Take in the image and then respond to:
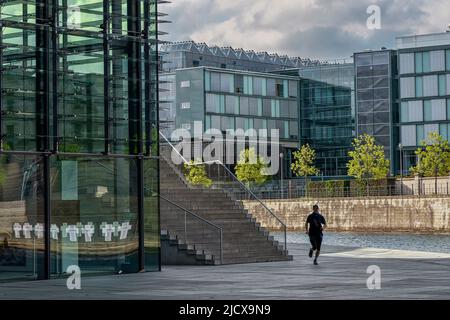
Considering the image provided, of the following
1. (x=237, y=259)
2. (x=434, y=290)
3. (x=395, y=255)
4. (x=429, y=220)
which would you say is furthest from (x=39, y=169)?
(x=429, y=220)

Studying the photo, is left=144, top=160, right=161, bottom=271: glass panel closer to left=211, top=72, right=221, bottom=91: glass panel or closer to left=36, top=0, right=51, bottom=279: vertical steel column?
left=36, top=0, right=51, bottom=279: vertical steel column

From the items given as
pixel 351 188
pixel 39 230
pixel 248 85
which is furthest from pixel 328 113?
pixel 39 230

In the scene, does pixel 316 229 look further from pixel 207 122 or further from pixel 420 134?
pixel 207 122

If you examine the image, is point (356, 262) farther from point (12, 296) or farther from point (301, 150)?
point (301, 150)

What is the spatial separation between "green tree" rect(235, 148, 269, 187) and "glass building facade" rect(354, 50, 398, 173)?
486 inches

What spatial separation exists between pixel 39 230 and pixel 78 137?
2.54 metres

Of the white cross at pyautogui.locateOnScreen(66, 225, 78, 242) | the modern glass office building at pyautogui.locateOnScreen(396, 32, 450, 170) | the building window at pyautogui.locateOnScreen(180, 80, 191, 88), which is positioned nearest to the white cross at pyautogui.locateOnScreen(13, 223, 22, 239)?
the white cross at pyautogui.locateOnScreen(66, 225, 78, 242)

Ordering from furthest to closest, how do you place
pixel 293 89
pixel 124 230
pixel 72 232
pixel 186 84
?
1. pixel 293 89
2. pixel 186 84
3. pixel 124 230
4. pixel 72 232

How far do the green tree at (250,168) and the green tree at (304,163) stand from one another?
537cm

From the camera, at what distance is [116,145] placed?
2866 centimetres

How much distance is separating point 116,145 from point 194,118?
90.9 meters

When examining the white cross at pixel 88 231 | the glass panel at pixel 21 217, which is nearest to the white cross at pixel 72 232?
the white cross at pixel 88 231

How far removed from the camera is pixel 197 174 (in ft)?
146

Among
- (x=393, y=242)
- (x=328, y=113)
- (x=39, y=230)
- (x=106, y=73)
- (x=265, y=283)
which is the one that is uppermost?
(x=328, y=113)
